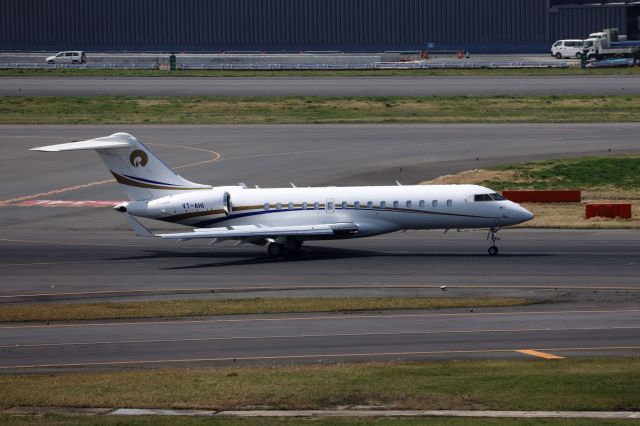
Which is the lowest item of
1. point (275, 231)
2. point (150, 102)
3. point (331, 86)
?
point (275, 231)

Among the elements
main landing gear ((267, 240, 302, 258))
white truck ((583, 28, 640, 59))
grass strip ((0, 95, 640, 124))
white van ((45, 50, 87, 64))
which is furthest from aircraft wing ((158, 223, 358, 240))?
white van ((45, 50, 87, 64))

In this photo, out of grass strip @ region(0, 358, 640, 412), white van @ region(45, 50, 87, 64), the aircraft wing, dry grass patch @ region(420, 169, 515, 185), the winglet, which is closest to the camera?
grass strip @ region(0, 358, 640, 412)

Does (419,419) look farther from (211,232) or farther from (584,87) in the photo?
(584,87)

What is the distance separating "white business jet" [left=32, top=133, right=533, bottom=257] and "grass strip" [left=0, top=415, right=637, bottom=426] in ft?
76.7

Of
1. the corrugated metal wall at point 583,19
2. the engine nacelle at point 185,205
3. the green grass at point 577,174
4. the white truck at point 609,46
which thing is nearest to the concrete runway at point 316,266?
the engine nacelle at point 185,205

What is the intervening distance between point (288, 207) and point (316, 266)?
363 centimetres

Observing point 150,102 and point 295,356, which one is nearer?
point 295,356

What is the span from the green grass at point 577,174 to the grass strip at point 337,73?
169 ft

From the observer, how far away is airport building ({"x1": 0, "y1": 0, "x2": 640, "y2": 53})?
166375 mm

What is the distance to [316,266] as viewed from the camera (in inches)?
1906

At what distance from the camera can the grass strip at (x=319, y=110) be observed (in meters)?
94.5

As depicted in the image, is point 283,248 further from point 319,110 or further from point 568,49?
point 568,49

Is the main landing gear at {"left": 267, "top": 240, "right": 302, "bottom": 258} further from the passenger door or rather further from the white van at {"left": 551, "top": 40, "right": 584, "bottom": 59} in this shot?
the white van at {"left": 551, "top": 40, "right": 584, "bottom": 59}

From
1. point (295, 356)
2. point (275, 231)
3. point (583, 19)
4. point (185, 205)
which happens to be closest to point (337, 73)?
point (583, 19)
